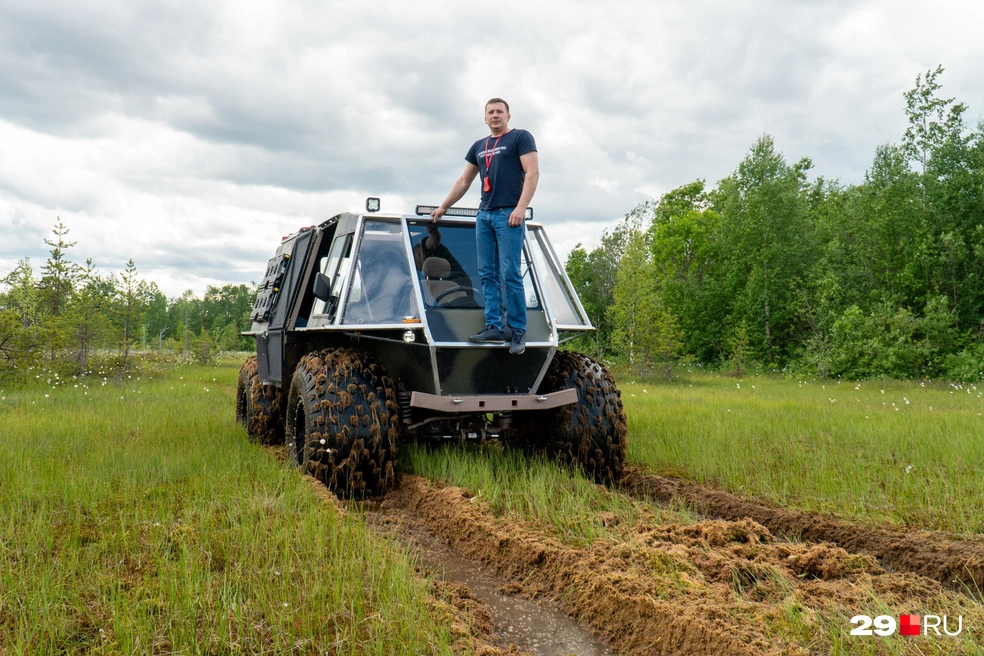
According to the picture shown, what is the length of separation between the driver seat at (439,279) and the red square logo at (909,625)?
12.6 feet

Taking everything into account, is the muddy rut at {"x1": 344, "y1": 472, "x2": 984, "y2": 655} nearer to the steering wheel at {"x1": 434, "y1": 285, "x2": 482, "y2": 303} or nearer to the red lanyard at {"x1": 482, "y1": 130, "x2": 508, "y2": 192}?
the steering wheel at {"x1": 434, "y1": 285, "x2": 482, "y2": 303}

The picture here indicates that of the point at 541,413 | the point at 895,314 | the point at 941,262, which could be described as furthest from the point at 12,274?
the point at 941,262

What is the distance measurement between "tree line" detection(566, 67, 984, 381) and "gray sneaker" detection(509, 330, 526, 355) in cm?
1685

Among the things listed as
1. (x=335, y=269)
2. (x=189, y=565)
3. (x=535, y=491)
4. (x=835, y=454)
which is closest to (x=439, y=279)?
(x=335, y=269)

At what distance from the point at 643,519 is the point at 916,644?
6.65 ft

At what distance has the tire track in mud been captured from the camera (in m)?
3.99

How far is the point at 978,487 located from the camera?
215 inches

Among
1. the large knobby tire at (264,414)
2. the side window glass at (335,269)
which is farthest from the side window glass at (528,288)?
the large knobby tire at (264,414)

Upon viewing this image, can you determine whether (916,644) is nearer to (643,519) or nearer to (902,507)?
(643,519)

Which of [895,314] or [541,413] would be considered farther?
[895,314]

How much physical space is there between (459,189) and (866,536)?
157 inches

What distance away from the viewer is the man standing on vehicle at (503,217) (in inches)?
217

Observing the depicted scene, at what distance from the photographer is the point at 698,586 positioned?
338cm

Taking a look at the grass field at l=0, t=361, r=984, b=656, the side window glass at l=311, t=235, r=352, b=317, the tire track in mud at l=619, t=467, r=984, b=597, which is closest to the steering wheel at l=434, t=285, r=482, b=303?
the side window glass at l=311, t=235, r=352, b=317
